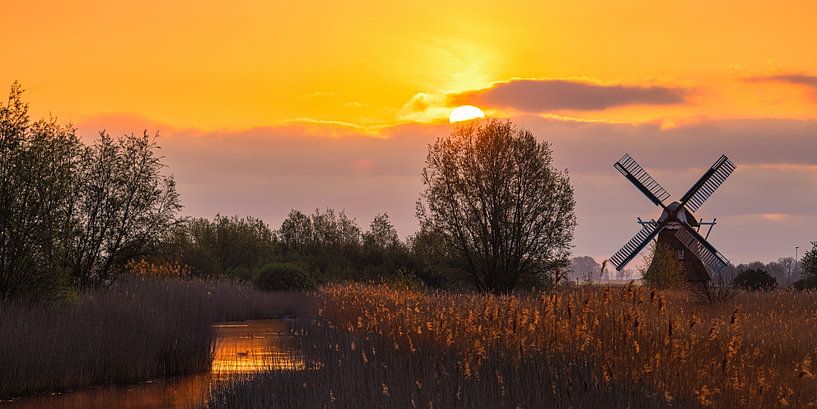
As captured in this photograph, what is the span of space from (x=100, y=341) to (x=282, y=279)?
34098 millimetres

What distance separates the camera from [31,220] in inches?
1043

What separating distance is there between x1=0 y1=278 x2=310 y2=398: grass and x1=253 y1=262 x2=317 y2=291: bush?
2604 centimetres

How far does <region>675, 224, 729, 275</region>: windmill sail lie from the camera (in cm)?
6688

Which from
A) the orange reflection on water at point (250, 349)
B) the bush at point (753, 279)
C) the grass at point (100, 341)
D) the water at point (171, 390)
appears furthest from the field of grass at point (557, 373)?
the bush at point (753, 279)

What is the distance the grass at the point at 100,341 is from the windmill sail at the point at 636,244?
1816 inches

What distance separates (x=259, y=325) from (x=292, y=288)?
15.9 metres

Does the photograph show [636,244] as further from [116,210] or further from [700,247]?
[116,210]

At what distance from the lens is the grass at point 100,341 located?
21.7 metres

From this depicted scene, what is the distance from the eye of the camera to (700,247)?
67.9 meters

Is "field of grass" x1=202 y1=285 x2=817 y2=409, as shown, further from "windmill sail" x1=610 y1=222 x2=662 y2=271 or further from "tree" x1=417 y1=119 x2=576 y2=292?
"windmill sail" x1=610 y1=222 x2=662 y2=271

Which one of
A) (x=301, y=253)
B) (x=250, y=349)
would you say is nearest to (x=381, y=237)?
(x=301, y=253)

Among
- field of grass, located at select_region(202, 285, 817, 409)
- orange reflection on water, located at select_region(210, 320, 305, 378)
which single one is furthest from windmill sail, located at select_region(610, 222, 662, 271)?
field of grass, located at select_region(202, 285, 817, 409)

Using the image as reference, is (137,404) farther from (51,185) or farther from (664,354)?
(664,354)

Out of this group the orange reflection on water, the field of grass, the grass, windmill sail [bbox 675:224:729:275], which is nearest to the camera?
the field of grass
